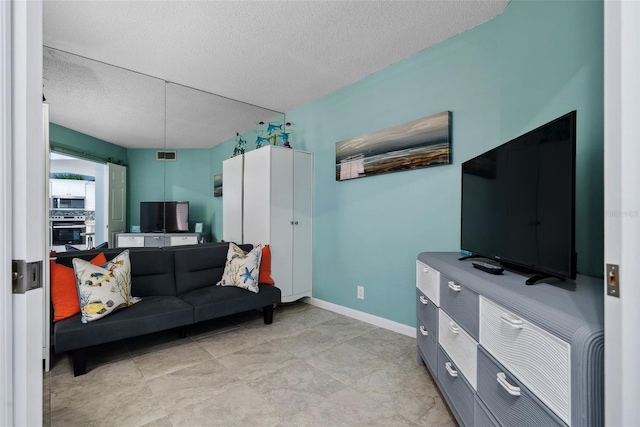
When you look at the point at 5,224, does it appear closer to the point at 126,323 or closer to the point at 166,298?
the point at 126,323

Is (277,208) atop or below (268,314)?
atop

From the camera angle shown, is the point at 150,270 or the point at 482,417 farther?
the point at 150,270

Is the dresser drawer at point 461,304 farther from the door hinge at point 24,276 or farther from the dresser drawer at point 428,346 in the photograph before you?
the door hinge at point 24,276

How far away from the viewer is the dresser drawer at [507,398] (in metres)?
0.90

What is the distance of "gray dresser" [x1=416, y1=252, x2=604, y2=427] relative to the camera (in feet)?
2.49

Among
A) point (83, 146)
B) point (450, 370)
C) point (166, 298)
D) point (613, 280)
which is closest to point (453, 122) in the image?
point (450, 370)

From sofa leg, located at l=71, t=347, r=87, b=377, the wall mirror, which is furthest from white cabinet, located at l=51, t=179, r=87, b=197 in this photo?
sofa leg, located at l=71, t=347, r=87, b=377

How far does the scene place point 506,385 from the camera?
1.03 m

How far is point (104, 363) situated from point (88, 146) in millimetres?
1716

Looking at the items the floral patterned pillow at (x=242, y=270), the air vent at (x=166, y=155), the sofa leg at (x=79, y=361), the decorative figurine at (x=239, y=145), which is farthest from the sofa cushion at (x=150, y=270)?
the decorative figurine at (x=239, y=145)

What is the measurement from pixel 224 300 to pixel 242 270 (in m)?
0.39

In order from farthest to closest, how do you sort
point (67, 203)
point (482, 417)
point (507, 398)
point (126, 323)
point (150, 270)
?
1. point (150, 270)
2. point (67, 203)
3. point (126, 323)
4. point (482, 417)
5. point (507, 398)

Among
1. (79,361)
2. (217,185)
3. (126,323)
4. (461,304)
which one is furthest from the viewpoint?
(217,185)

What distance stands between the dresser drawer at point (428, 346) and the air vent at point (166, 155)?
270 centimetres
